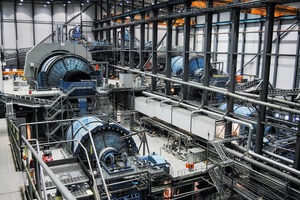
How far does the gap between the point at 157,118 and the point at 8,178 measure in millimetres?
20041

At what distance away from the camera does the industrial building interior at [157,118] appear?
10.9 metres

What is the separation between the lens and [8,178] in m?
7.53

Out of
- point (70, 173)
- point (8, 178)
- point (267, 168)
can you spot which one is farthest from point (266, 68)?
point (8, 178)

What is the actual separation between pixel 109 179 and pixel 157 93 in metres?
15.2

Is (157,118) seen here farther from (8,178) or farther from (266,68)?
(8,178)

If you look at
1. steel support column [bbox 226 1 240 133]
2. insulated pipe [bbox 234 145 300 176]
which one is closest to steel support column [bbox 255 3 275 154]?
insulated pipe [bbox 234 145 300 176]

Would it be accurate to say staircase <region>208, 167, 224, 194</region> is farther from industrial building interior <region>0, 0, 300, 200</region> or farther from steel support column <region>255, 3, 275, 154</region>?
steel support column <region>255, 3, 275, 154</region>

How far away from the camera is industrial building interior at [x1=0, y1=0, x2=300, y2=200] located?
10.9 m

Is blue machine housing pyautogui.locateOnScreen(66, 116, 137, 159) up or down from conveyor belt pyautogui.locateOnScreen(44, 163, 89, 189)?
down

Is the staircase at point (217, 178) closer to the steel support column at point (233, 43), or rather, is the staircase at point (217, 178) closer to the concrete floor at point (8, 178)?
the steel support column at point (233, 43)

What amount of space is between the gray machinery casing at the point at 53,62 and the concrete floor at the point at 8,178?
58.8 ft

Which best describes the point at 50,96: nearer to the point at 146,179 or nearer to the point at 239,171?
the point at 146,179

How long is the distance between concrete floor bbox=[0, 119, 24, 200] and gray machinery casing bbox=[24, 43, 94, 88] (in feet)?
58.8

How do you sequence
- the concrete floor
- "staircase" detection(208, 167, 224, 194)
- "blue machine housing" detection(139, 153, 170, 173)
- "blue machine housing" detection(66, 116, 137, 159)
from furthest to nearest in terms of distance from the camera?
1. "blue machine housing" detection(139, 153, 170, 173)
2. "staircase" detection(208, 167, 224, 194)
3. "blue machine housing" detection(66, 116, 137, 159)
4. the concrete floor
